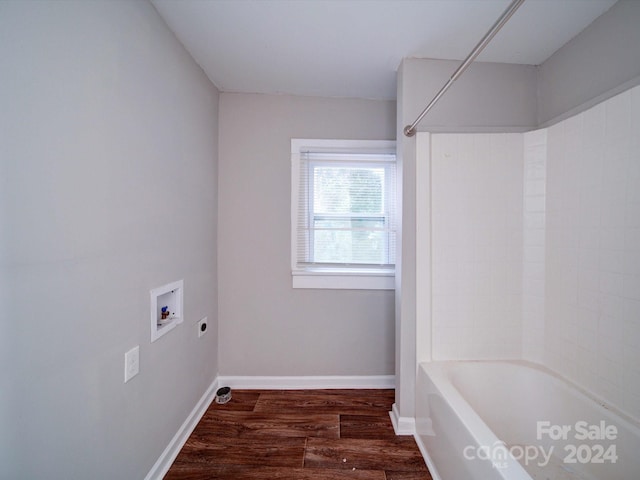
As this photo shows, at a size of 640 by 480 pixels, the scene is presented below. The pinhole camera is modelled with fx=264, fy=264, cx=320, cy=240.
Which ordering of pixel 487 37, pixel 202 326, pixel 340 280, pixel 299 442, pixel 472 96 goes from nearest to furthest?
pixel 487 37 → pixel 299 442 → pixel 472 96 → pixel 202 326 → pixel 340 280

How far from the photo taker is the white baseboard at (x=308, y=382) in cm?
205

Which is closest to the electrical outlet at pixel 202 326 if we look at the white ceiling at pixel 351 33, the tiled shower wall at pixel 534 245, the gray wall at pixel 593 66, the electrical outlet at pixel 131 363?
the electrical outlet at pixel 131 363

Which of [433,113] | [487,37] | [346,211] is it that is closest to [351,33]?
[433,113]

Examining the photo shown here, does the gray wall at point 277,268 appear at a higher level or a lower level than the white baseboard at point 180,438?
higher

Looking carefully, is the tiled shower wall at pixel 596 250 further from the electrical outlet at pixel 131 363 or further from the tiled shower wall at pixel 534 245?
the electrical outlet at pixel 131 363

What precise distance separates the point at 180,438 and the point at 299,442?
0.67m

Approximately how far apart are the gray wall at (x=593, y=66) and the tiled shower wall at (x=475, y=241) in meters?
0.26

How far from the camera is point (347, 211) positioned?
2.10 metres

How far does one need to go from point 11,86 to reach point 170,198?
0.73 metres

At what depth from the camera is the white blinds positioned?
208cm

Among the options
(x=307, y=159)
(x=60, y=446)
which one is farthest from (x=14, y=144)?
(x=307, y=159)

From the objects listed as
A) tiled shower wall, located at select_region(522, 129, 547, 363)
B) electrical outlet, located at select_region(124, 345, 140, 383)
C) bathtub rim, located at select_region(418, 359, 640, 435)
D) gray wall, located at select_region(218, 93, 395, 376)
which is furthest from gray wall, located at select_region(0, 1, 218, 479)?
tiled shower wall, located at select_region(522, 129, 547, 363)

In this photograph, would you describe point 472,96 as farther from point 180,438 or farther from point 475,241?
point 180,438

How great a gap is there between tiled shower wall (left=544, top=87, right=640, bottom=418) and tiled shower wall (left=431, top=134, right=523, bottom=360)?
6.7 inches
